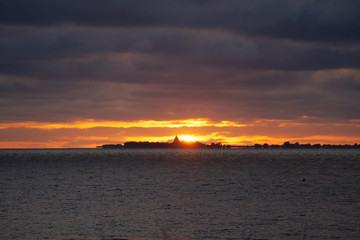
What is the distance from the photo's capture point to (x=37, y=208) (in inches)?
2334

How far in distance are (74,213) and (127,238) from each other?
15501mm

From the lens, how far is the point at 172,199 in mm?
68562

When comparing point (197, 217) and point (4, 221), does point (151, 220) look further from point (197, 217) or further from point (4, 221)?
point (4, 221)

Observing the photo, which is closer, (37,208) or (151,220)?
(151,220)

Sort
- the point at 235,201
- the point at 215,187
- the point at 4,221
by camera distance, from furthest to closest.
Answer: the point at 215,187 < the point at 235,201 < the point at 4,221

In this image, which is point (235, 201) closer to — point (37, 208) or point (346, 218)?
point (346, 218)

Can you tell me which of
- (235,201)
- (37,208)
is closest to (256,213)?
(235,201)

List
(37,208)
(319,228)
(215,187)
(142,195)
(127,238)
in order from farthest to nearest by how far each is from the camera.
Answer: (215,187) → (142,195) → (37,208) → (319,228) → (127,238)

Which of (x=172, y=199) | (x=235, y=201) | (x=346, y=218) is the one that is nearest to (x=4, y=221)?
(x=172, y=199)

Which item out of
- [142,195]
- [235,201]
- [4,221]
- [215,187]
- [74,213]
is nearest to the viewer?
[4,221]

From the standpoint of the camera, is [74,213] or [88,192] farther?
[88,192]

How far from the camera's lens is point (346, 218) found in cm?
5116

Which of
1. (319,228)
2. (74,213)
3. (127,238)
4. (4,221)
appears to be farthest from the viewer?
(74,213)

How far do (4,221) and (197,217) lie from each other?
67.9 ft
